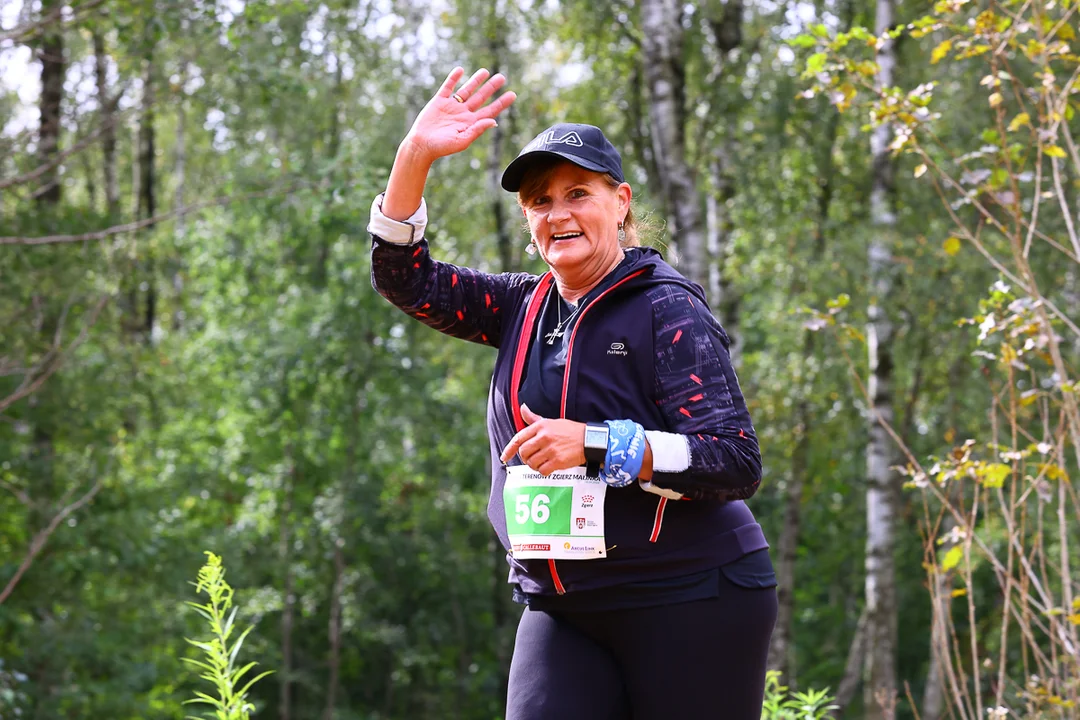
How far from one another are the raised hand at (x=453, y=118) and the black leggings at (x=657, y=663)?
907mm

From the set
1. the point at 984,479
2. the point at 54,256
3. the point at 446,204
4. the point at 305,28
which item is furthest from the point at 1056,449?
the point at 446,204

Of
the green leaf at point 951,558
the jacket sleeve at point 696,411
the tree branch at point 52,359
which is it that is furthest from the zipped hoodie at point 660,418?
the tree branch at point 52,359

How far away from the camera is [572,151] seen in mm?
2230

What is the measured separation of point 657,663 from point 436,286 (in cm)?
87

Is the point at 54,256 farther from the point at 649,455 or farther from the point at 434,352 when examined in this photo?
the point at 649,455

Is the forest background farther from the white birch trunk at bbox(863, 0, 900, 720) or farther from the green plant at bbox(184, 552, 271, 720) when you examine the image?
the green plant at bbox(184, 552, 271, 720)

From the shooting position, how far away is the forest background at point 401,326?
30.2 feet

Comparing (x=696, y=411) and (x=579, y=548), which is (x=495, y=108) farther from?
(x=579, y=548)

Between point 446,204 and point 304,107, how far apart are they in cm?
239

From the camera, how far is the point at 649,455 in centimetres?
198

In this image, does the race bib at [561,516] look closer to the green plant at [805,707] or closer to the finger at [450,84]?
the finger at [450,84]

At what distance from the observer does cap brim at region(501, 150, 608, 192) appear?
221 centimetres

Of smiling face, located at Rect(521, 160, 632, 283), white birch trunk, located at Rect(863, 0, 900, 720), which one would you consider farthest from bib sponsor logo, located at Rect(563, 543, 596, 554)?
A: white birch trunk, located at Rect(863, 0, 900, 720)

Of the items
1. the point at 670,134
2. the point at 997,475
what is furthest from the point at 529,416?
the point at 670,134
